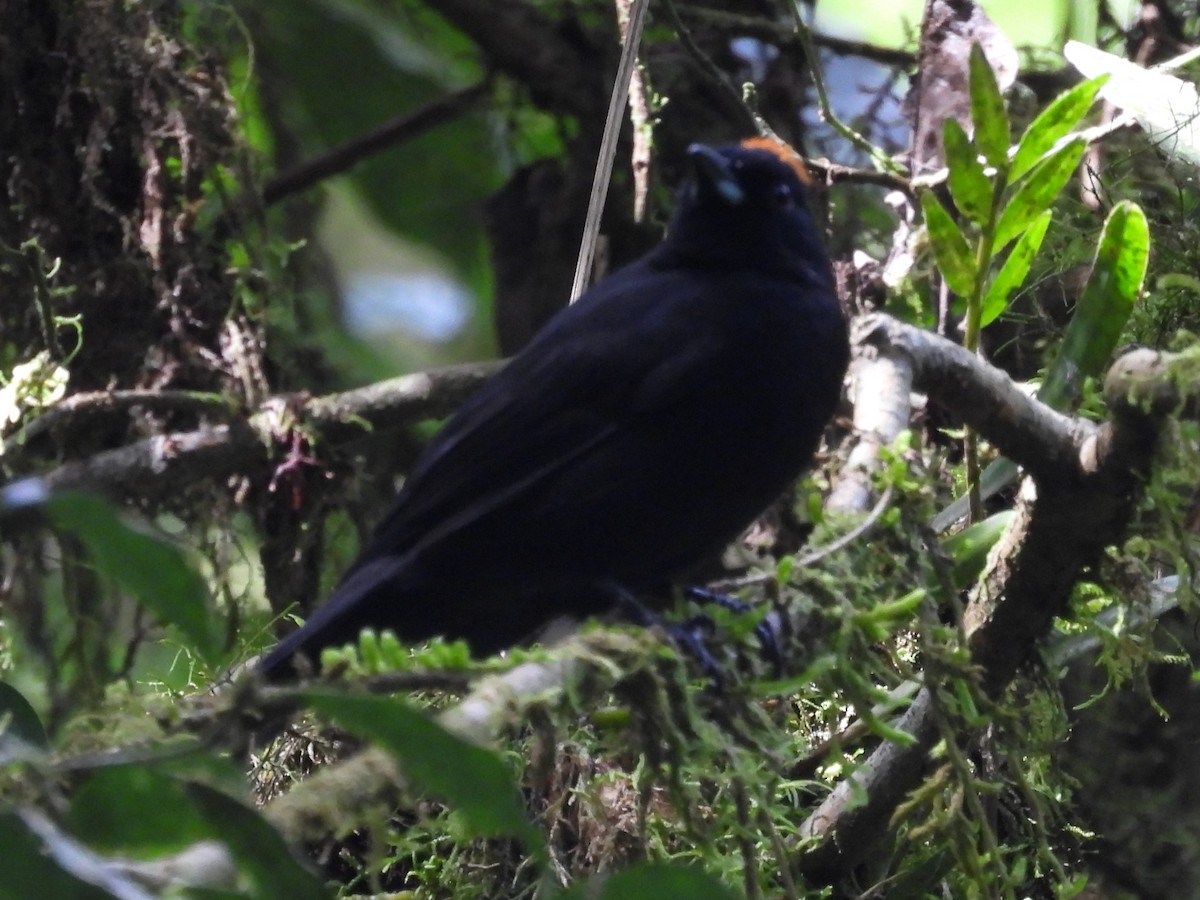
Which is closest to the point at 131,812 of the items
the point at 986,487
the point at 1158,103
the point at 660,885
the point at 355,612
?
the point at 660,885

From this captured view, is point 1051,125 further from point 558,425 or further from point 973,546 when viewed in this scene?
point 558,425

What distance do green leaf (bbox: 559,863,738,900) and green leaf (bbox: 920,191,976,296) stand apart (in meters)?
1.47

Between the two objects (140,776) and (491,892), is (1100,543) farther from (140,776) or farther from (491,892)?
(140,776)

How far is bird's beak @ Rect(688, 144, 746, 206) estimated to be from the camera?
238cm

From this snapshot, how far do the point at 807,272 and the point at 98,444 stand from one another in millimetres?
1800

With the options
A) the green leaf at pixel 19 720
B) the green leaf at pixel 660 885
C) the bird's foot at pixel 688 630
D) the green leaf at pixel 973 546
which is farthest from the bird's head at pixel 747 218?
the green leaf at pixel 660 885

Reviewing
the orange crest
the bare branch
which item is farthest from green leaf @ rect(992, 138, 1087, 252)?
the orange crest

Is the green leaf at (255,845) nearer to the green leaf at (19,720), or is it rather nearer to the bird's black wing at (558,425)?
the green leaf at (19,720)

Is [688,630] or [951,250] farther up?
[951,250]

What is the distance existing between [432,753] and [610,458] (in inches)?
49.6

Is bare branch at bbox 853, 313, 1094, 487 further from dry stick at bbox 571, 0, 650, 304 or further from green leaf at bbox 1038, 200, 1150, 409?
dry stick at bbox 571, 0, 650, 304

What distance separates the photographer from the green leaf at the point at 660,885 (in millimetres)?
960

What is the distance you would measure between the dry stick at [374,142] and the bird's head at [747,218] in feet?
5.41

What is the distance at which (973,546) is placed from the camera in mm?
2096
